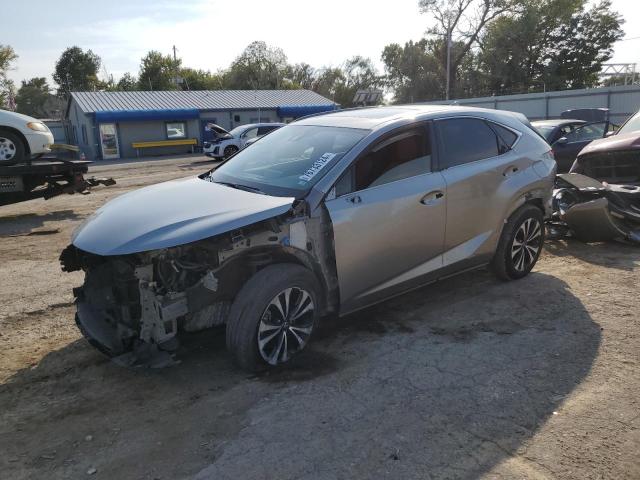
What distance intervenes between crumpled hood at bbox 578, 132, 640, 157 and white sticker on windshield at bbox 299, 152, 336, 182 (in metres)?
5.36

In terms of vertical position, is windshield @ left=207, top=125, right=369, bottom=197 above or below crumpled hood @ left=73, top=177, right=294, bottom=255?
above

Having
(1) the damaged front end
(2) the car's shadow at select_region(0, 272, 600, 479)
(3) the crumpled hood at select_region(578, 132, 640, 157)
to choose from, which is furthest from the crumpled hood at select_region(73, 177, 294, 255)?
(3) the crumpled hood at select_region(578, 132, 640, 157)

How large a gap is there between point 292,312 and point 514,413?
1.60 metres

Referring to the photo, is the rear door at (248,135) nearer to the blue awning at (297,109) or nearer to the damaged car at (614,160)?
the damaged car at (614,160)

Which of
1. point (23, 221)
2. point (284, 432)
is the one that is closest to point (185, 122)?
point (23, 221)

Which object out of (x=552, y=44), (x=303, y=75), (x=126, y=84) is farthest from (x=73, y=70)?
(x=552, y=44)

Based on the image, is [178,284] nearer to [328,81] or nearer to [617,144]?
[617,144]

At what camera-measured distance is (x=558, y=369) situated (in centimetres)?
372

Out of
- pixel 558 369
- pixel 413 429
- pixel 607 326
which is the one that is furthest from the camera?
pixel 607 326

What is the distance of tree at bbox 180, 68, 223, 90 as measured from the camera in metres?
67.2

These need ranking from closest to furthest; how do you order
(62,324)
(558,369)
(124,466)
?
1. (124,466)
2. (558,369)
3. (62,324)

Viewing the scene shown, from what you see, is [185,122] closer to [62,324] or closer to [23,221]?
[23,221]

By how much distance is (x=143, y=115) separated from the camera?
33281 mm

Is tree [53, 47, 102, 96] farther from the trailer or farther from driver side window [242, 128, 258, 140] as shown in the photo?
the trailer
